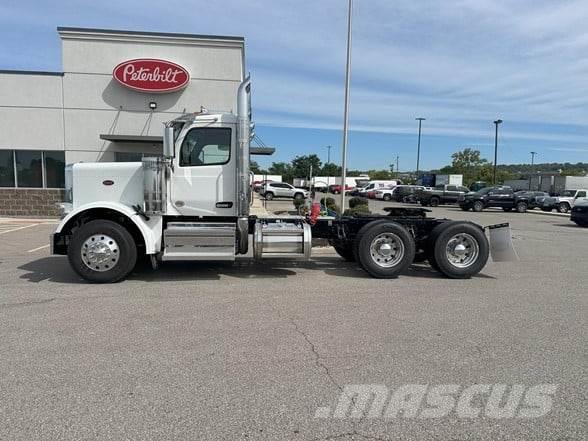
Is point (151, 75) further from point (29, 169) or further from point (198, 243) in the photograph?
point (198, 243)

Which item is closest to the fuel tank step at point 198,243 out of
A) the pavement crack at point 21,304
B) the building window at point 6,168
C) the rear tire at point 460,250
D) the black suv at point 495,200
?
the pavement crack at point 21,304

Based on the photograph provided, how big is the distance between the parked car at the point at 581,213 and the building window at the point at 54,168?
22508mm

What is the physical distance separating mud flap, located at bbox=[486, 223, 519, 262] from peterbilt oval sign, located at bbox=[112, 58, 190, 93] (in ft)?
44.1

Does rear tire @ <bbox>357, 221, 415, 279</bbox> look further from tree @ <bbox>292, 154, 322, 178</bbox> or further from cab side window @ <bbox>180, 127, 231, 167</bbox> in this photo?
tree @ <bbox>292, 154, 322, 178</bbox>

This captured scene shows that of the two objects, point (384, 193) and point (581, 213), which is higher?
point (581, 213)

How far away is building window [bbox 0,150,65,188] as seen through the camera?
62.4 ft

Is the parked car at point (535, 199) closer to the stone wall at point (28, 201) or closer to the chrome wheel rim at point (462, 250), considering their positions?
the chrome wheel rim at point (462, 250)

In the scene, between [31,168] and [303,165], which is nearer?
[31,168]

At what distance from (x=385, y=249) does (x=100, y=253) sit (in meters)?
4.81

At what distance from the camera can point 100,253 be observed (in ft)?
25.6

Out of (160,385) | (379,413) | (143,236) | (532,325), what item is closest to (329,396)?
(379,413)

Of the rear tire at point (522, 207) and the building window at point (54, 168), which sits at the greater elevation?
the building window at point (54, 168)

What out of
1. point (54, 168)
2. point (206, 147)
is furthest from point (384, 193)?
point (206, 147)

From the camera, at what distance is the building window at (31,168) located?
1902 centimetres
